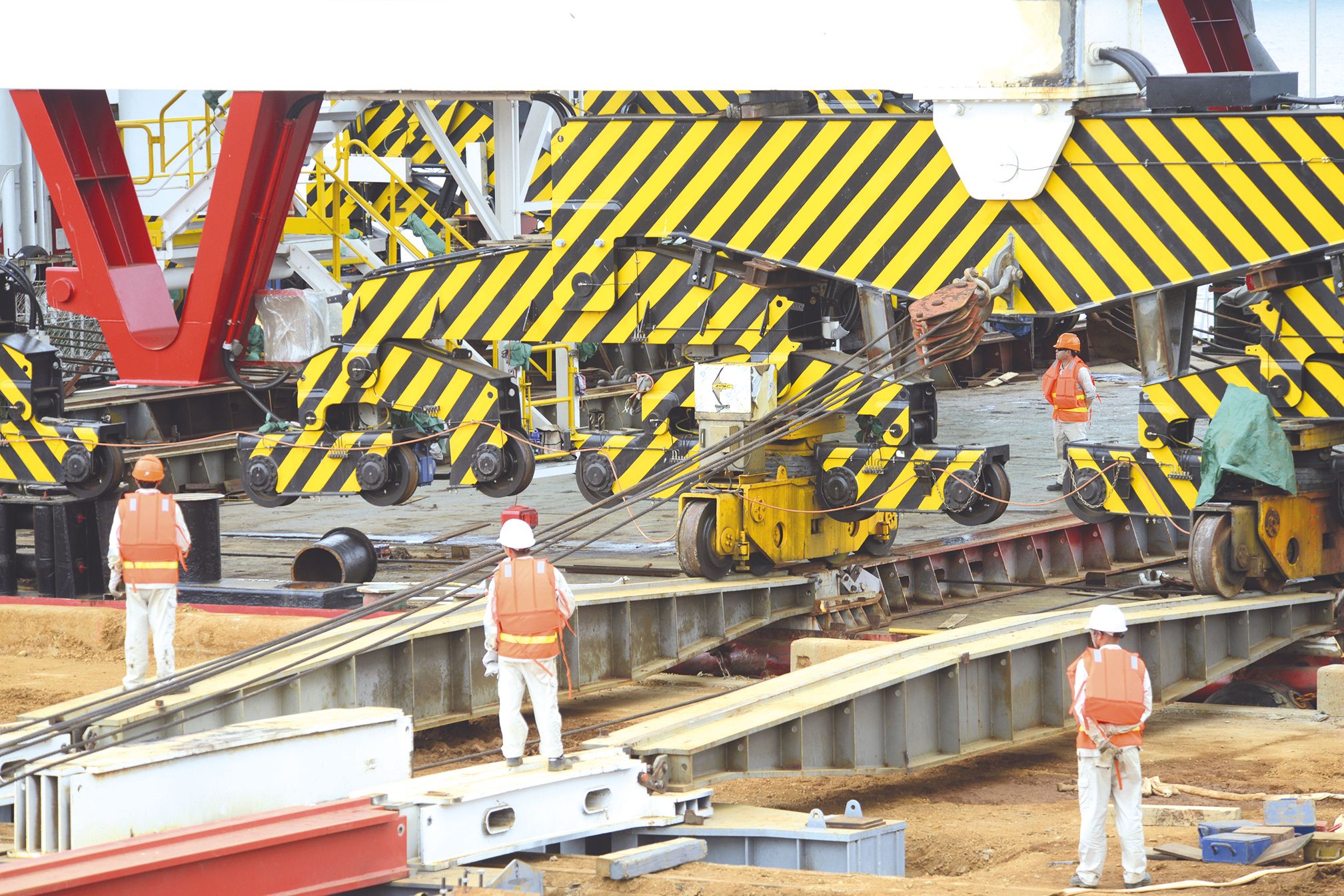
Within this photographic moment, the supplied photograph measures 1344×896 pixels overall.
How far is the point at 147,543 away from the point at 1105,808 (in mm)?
4789

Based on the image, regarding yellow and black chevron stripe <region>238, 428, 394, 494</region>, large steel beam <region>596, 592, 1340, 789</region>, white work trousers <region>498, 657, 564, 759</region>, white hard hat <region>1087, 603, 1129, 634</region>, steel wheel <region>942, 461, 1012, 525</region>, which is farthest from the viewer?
yellow and black chevron stripe <region>238, 428, 394, 494</region>

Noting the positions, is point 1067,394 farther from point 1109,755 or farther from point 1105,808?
point 1105,808

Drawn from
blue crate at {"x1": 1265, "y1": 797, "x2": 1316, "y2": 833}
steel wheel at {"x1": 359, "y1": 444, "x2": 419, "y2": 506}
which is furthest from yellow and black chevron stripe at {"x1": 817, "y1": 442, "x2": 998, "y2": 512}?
blue crate at {"x1": 1265, "y1": 797, "x2": 1316, "y2": 833}

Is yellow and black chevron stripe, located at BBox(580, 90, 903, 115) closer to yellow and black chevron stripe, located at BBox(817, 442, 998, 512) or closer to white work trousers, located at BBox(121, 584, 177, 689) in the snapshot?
yellow and black chevron stripe, located at BBox(817, 442, 998, 512)

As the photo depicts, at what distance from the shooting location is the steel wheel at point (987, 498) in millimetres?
10586

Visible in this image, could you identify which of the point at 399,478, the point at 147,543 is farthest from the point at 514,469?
the point at 147,543

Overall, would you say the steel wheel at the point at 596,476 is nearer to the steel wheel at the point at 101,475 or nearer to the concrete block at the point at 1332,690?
the steel wheel at the point at 101,475

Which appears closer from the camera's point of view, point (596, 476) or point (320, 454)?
point (596, 476)

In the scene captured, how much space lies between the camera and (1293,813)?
7.24 metres

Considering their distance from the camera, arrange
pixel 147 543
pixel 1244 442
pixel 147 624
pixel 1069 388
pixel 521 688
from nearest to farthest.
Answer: pixel 521 688 → pixel 147 543 → pixel 147 624 → pixel 1244 442 → pixel 1069 388

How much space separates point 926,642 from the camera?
31.0ft

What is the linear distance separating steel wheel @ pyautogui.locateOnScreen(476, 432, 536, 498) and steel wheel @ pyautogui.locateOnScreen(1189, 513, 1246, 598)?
3.75 meters

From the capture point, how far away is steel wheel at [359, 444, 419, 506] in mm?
12031

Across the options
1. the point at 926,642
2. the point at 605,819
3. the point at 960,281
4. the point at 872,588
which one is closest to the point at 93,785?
the point at 605,819
